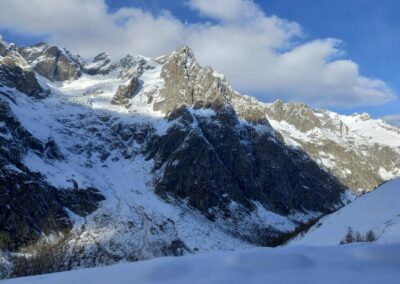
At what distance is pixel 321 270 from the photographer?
11555 mm

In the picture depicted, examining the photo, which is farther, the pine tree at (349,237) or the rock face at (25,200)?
the rock face at (25,200)

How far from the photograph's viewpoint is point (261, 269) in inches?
456

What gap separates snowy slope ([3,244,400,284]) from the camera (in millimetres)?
10930

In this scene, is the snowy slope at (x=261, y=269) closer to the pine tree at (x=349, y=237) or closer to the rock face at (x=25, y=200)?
the pine tree at (x=349, y=237)

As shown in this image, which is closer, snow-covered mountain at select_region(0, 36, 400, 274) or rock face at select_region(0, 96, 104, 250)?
rock face at select_region(0, 96, 104, 250)

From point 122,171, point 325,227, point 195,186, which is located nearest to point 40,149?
point 122,171

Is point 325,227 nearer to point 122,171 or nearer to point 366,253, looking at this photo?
point 366,253

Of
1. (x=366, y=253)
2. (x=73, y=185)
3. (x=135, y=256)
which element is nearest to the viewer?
(x=366, y=253)

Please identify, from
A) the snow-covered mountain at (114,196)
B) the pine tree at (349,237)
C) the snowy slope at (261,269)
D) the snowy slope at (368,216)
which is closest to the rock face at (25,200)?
the snow-covered mountain at (114,196)

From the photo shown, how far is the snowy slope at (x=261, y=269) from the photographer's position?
10930 millimetres

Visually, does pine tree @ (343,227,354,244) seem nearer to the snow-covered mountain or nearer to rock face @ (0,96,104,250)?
the snow-covered mountain

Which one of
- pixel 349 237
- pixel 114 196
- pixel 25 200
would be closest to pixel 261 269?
pixel 349 237

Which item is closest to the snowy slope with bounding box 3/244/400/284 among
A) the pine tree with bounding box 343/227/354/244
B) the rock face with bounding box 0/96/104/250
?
the pine tree with bounding box 343/227/354/244

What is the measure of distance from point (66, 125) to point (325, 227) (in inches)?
5859
